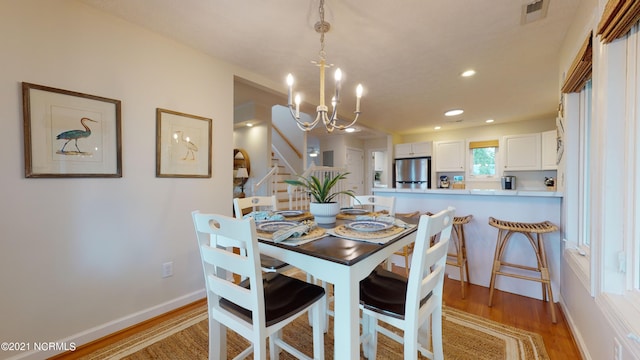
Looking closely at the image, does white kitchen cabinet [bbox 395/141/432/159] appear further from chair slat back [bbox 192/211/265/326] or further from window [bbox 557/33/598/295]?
chair slat back [bbox 192/211/265/326]

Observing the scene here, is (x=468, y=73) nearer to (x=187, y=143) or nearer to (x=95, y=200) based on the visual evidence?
(x=187, y=143)

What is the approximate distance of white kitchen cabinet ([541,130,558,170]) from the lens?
4.30 metres

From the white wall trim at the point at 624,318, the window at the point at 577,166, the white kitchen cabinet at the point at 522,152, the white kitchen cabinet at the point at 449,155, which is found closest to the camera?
the white wall trim at the point at 624,318

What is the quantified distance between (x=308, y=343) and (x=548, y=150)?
206 inches

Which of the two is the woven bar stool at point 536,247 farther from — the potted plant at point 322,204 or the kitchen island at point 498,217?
the potted plant at point 322,204

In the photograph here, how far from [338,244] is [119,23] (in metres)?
2.17

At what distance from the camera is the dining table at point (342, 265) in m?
0.94

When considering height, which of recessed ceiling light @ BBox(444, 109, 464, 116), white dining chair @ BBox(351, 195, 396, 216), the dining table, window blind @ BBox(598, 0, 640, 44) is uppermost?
Answer: recessed ceiling light @ BBox(444, 109, 464, 116)

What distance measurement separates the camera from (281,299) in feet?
3.89

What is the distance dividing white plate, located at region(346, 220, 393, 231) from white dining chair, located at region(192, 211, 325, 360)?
0.39 m

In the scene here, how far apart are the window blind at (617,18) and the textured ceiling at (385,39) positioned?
2.17 feet

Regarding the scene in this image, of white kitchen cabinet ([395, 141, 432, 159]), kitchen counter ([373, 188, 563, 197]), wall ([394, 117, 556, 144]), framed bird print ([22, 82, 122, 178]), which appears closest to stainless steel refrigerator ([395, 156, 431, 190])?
white kitchen cabinet ([395, 141, 432, 159])

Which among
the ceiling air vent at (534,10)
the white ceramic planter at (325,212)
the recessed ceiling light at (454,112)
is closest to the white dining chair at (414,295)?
the white ceramic planter at (325,212)

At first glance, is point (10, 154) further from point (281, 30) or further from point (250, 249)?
point (281, 30)
